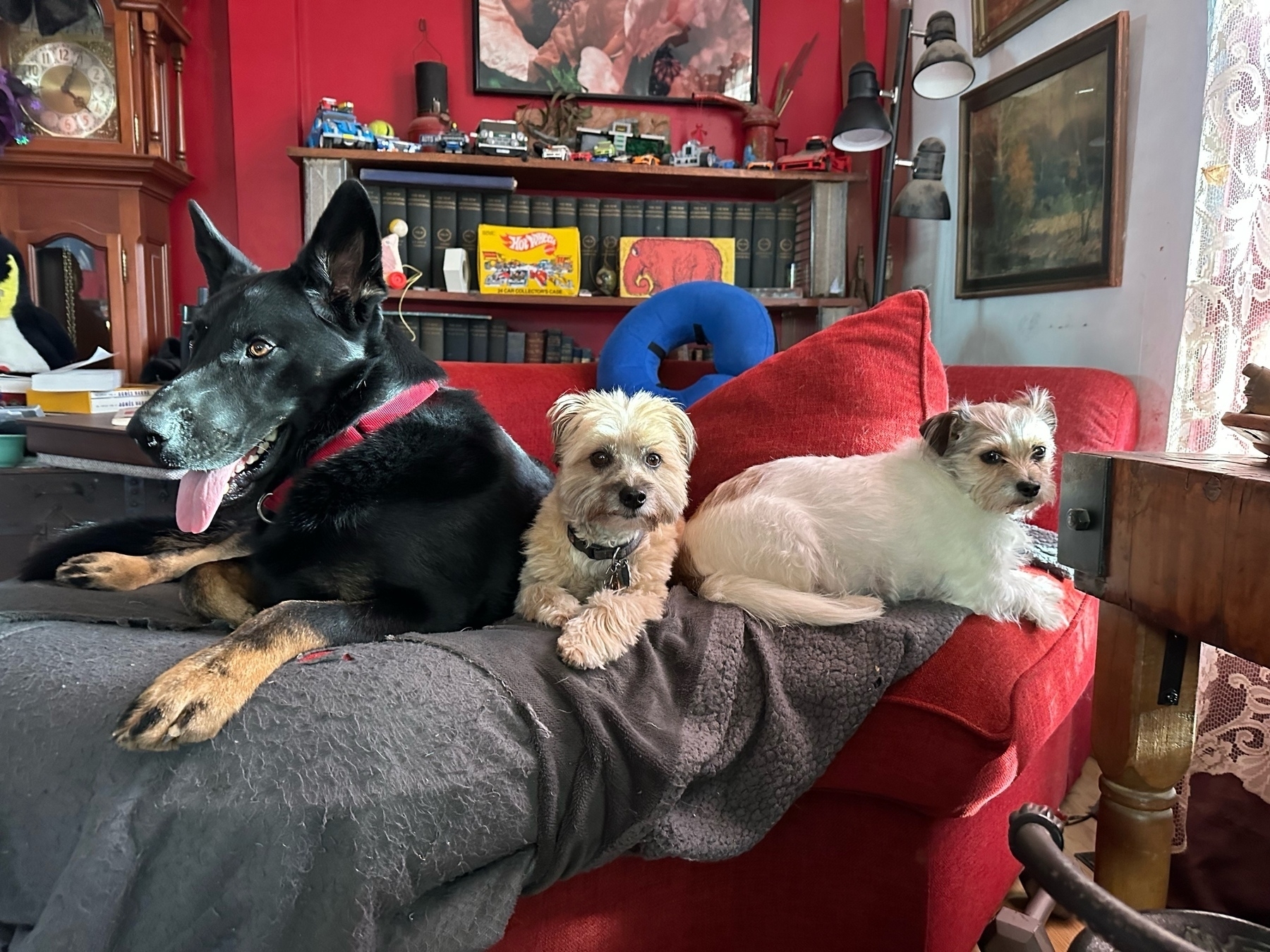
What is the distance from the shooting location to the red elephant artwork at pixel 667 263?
3.37m

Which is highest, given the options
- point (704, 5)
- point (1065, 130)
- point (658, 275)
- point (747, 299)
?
point (704, 5)

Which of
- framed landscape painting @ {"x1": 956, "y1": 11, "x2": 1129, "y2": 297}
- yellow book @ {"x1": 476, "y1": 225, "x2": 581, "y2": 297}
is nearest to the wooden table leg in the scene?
framed landscape painting @ {"x1": 956, "y1": 11, "x2": 1129, "y2": 297}

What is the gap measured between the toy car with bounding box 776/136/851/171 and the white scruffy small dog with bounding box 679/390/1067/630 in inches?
91.9

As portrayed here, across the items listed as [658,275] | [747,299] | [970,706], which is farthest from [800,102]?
[970,706]

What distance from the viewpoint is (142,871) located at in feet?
2.64

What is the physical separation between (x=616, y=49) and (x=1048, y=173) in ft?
6.77

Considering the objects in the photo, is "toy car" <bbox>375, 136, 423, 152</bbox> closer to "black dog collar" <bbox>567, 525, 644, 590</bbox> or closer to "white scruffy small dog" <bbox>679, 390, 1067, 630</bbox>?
"black dog collar" <bbox>567, 525, 644, 590</bbox>

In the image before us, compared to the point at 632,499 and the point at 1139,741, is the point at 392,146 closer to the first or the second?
the point at 632,499

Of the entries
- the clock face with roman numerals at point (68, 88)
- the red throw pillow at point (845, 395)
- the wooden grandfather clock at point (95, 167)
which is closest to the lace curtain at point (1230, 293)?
the red throw pillow at point (845, 395)

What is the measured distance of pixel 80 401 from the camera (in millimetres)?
2578

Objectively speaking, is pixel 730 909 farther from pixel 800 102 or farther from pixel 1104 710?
pixel 800 102

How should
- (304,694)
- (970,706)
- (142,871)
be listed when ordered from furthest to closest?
(970,706)
(304,694)
(142,871)

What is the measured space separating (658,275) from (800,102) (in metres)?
1.24

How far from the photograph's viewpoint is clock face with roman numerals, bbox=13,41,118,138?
2812 mm
